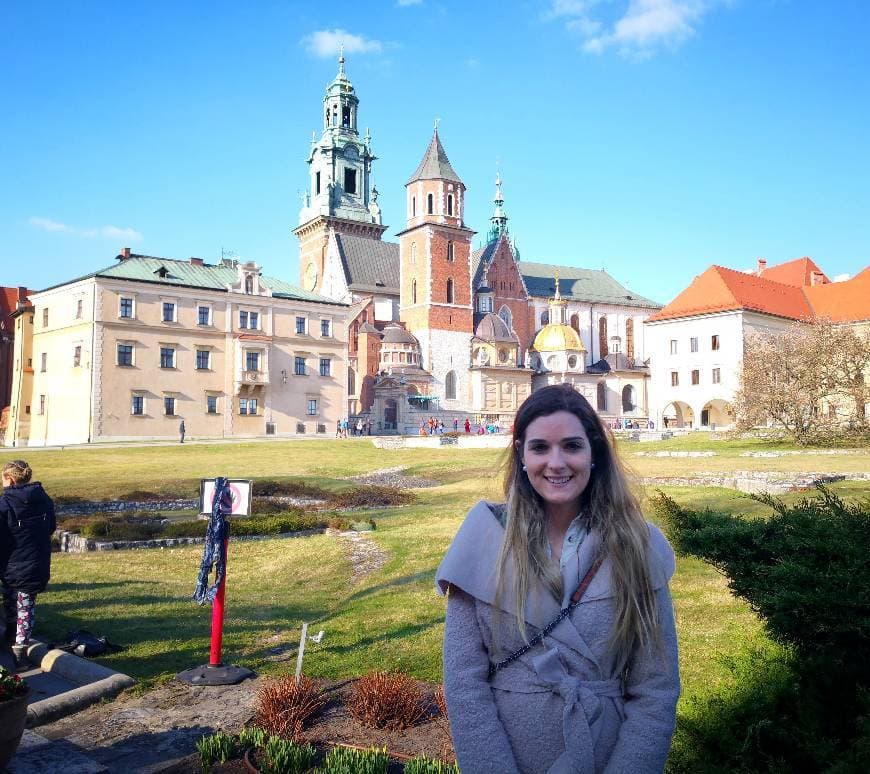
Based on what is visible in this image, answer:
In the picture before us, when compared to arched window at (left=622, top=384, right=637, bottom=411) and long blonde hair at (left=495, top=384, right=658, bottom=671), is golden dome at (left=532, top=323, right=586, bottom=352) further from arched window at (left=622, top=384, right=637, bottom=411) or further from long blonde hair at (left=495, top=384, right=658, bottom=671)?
long blonde hair at (left=495, top=384, right=658, bottom=671)

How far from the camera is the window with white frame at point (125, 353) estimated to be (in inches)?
1817

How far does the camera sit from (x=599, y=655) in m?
2.57

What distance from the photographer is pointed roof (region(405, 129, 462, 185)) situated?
68688mm

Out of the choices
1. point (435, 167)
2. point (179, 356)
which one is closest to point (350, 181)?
point (435, 167)

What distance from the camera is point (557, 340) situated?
7212 centimetres

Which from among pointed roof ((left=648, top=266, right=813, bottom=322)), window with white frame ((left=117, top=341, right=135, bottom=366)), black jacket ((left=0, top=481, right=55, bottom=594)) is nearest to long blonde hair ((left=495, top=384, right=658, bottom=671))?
black jacket ((left=0, top=481, right=55, bottom=594))

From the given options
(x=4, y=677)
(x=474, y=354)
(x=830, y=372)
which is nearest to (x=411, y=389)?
(x=474, y=354)

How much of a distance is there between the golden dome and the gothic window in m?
23.9

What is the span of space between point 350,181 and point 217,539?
75.5 meters

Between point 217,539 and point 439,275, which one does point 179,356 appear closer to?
point 439,275

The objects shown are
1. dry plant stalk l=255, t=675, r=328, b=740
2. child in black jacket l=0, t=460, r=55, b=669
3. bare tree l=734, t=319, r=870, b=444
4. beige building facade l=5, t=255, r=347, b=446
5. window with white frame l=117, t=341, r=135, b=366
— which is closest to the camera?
dry plant stalk l=255, t=675, r=328, b=740

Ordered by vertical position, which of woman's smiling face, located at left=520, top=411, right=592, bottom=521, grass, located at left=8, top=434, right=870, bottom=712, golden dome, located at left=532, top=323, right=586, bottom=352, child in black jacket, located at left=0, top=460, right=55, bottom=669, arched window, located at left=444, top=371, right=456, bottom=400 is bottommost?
grass, located at left=8, top=434, right=870, bottom=712

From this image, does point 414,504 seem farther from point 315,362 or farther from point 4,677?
point 315,362

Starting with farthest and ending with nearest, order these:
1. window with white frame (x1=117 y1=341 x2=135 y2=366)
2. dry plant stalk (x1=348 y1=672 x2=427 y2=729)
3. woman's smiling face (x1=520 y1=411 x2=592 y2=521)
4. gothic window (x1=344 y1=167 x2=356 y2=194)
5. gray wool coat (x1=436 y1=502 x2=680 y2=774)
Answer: gothic window (x1=344 y1=167 x2=356 y2=194) → window with white frame (x1=117 y1=341 x2=135 y2=366) → dry plant stalk (x1=348 y1=672 x2=427 y2=729) → woman's smiling face (x1=520 y1=411 x2=592 y2=521) → gray wool coat (x1=436 y1=502 x2=680 y2=774)
